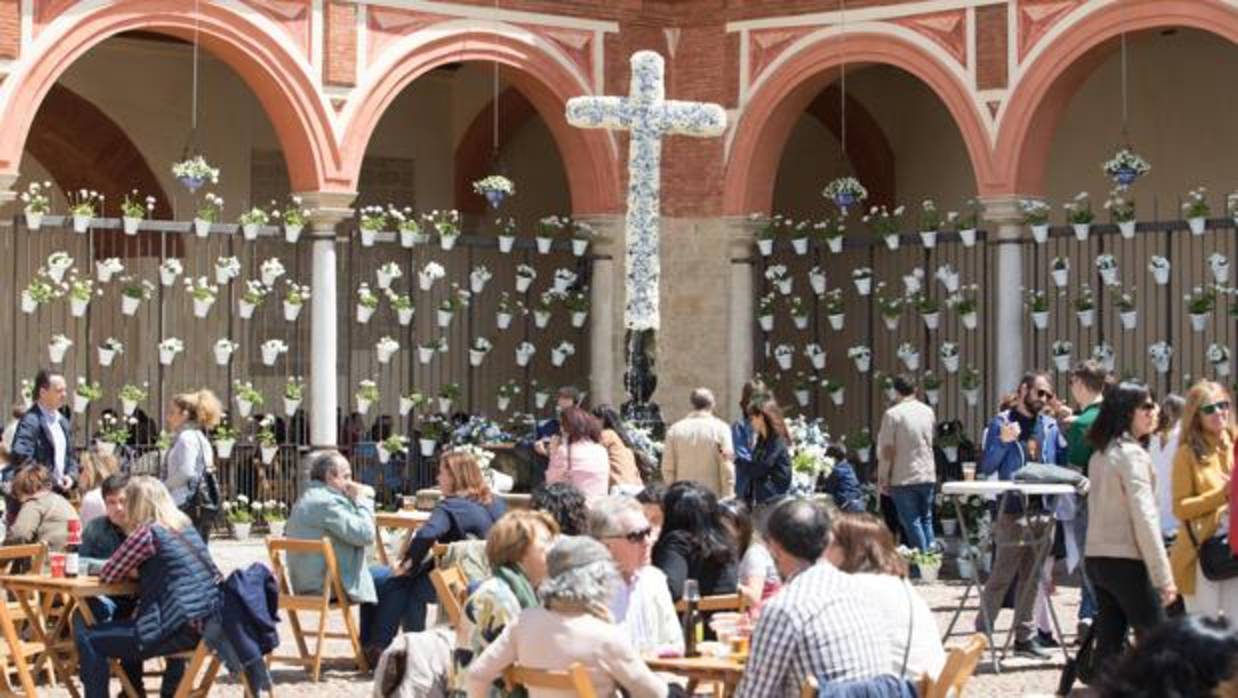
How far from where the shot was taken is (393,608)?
10.8 meters

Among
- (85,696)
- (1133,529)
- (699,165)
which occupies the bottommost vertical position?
(85,696)

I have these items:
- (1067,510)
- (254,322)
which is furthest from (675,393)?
(1067,510)

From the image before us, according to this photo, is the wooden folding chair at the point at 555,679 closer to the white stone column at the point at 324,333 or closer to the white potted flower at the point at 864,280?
the white stone column at the point at 324,333

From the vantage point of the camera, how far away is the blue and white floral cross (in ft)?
52.7

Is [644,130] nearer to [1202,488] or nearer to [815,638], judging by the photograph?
[1202,488]

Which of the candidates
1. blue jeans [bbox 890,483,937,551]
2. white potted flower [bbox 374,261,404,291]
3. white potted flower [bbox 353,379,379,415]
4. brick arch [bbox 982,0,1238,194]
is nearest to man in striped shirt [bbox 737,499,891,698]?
blue jeans [bbox 890,483,937,551]

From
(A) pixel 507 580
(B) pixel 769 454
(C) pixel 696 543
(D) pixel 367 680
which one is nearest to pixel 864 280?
(B) pixel 769 454

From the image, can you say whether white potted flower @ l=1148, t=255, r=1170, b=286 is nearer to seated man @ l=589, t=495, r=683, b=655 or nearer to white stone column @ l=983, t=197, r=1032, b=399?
white stone column @ l=983, t=197, r=1032, b=399

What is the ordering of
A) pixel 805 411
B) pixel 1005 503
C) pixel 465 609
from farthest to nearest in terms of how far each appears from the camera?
pixel 805 411, pixel 1005 503, pixel 465 609

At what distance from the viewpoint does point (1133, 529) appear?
29.3ft

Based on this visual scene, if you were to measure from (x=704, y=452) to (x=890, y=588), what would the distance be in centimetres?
745

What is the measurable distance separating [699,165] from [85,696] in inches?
453

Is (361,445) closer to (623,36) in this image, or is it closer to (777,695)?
(623,36)

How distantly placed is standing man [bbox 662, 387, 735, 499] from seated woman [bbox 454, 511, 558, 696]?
6.27m
